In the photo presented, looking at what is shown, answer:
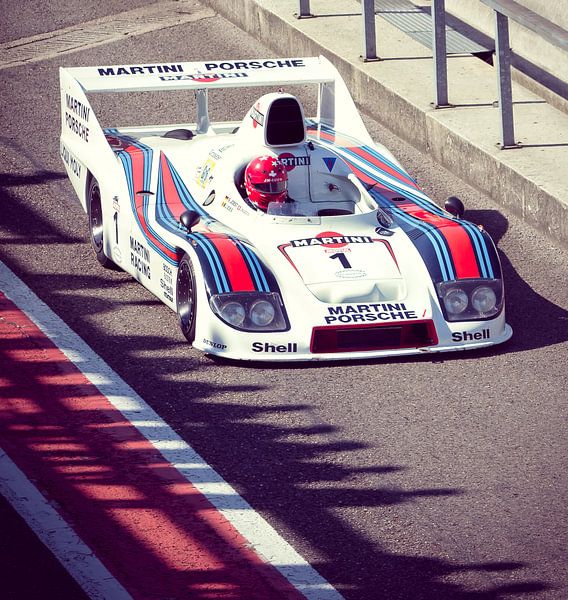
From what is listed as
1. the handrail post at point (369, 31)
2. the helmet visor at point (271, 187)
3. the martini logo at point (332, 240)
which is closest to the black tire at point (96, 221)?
the helmet visor at point (271, 187)

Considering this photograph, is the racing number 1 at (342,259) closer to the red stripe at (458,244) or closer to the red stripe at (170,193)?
the red stripe at (458,244)

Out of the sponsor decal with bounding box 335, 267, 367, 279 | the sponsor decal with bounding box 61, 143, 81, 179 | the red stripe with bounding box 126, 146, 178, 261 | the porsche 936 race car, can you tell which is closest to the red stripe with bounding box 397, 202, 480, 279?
the porsche 936 race car

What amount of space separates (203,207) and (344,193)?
105 centimetres

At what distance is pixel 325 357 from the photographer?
8.96 m

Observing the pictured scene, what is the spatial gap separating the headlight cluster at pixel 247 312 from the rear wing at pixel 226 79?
117 inches

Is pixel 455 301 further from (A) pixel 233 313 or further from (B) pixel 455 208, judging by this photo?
(A) pixel 233 313

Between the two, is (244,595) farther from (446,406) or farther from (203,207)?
(203,207)

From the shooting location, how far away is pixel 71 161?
11773 mm

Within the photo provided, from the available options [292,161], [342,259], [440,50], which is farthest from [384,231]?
[440,50]

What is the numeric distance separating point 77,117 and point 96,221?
102cm

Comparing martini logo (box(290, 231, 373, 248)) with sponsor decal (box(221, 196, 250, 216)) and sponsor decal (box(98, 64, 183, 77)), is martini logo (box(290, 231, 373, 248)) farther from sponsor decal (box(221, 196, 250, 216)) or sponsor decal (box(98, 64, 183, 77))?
sponsor decal (box(98, 64, 183, 77))

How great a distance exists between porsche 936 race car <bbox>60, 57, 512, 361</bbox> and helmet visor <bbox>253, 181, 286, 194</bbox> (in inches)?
0.4

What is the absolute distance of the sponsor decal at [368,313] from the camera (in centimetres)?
893

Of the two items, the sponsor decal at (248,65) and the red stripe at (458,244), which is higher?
the sponsor decal at (248,65)
